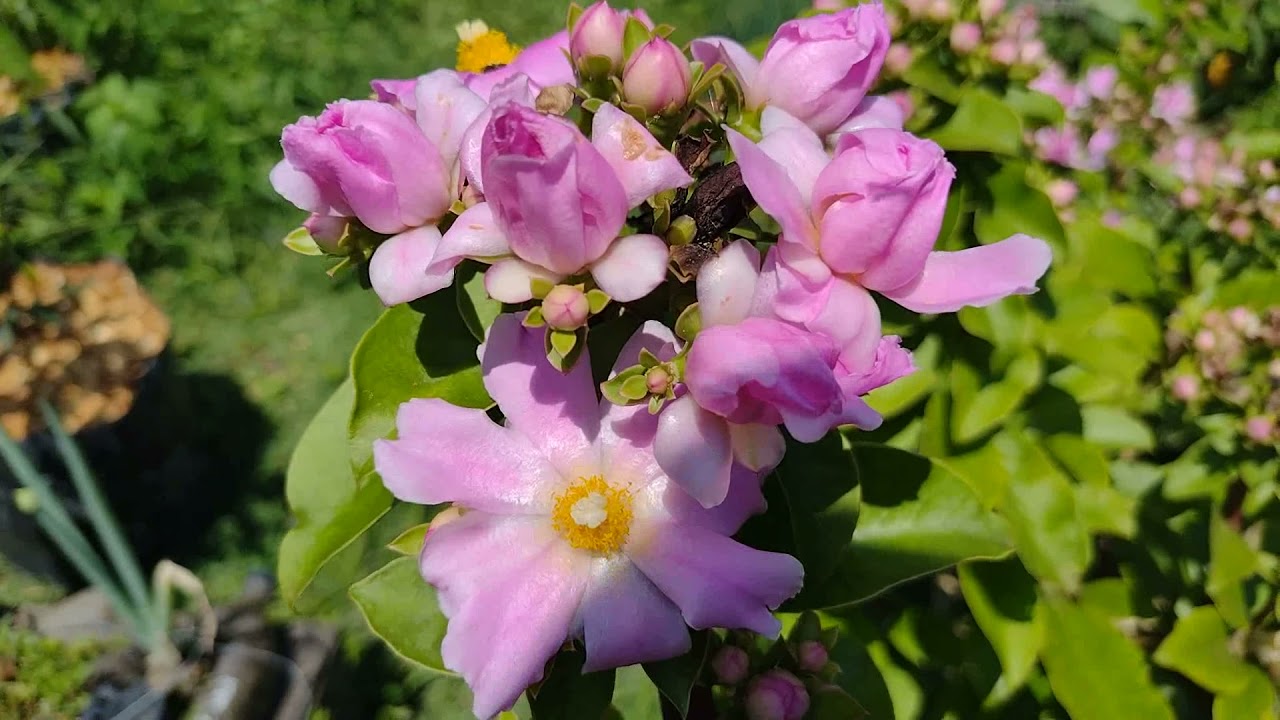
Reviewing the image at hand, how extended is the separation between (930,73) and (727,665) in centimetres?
95

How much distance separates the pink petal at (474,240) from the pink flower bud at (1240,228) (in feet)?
5.97

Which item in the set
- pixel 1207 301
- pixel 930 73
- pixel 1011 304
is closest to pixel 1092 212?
pixel 1207 301

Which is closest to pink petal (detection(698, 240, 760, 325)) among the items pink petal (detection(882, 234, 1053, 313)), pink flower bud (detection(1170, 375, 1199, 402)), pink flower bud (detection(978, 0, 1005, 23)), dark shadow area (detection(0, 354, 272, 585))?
pink petal (detection(882, 234, 1053, 313))

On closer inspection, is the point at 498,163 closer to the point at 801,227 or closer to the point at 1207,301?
the point at 801,227

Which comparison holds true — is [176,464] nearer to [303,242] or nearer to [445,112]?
[303,242]

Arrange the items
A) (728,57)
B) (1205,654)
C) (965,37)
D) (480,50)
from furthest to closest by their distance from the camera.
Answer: (1205,654), (965,37), (480,50), (728,57)

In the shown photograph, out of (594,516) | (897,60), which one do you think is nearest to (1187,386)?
(897,60)

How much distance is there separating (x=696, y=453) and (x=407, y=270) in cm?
30

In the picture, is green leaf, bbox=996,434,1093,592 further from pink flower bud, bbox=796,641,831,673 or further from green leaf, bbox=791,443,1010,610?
pink flower bud, bbox=796,641,831,673

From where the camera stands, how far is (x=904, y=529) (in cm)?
119

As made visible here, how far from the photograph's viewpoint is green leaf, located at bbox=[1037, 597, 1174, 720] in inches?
59.6

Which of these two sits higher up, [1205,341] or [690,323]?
[690,323]

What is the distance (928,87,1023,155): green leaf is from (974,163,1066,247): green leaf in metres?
0.12

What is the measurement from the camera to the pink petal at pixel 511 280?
74 cm
